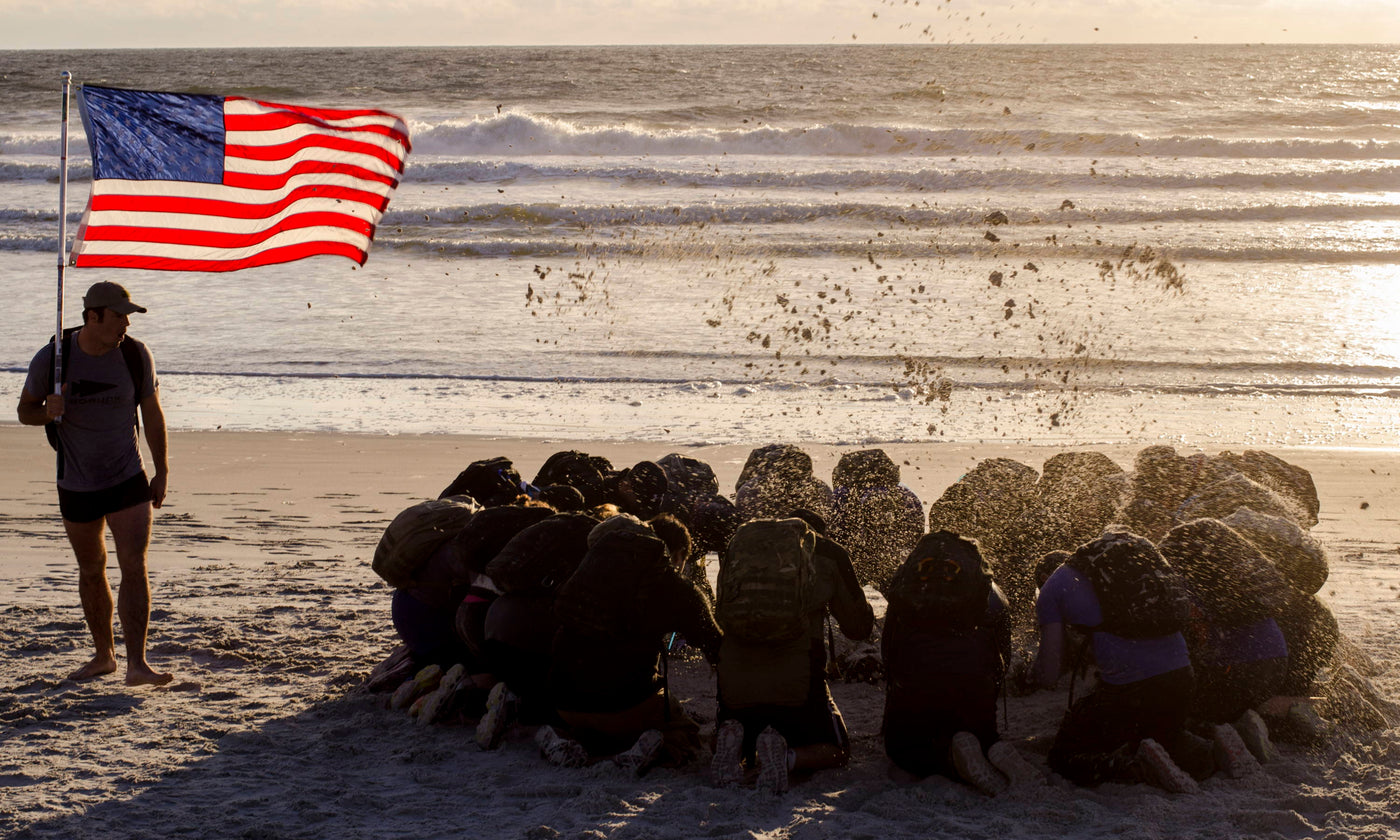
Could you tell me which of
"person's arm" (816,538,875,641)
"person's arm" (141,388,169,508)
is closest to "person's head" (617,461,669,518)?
"person's arm" (816,538,875,641)

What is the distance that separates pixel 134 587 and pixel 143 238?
1644mm

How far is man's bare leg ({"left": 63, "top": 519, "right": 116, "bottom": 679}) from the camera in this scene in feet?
18.9

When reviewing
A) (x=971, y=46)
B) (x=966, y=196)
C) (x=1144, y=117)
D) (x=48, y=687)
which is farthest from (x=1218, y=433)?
(x=971, y=46)

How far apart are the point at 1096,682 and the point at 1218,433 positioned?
23.7ft

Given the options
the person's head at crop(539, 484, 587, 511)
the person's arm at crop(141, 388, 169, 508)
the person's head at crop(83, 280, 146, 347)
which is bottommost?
the person's head at crop(539, 484, 587, 511)

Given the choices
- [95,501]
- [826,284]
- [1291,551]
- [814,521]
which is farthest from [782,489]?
[826,284]

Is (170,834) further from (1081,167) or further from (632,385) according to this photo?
(1081,167)

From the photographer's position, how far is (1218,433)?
1139 cm

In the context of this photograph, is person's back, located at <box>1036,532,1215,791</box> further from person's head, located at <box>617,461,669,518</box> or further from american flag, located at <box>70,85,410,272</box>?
american flag, located at <box>70,85,410,272</box>

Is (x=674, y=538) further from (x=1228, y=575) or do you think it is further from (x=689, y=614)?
(x=1228, y=575)

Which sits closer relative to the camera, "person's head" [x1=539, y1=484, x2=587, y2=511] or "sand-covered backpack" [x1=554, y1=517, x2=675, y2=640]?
"sand-covered backpack" [x1=554, y1=517, x2=675, y2=640]

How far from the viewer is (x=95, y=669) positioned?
20.0 ft

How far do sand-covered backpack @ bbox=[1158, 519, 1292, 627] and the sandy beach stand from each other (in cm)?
64

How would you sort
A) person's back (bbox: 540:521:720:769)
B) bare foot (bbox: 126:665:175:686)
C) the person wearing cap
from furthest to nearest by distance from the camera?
Result: 1. bare foot (bbox: 126:665:175:686)
2. the person wearing cap
3. person's back (bbox: 540:521:720:769)
